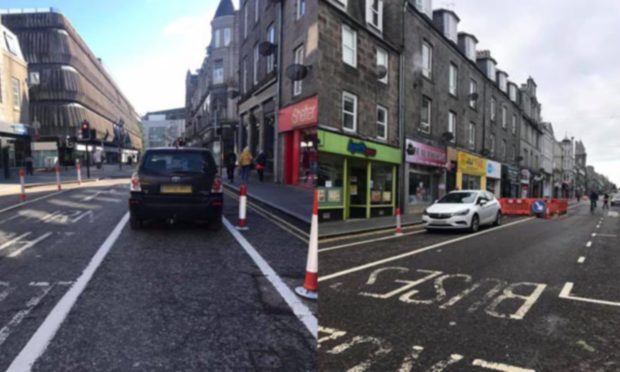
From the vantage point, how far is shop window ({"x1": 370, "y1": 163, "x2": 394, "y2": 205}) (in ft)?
52.5

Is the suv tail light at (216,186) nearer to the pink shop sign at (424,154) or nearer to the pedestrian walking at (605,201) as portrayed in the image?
the pink shop sign at (424,154)

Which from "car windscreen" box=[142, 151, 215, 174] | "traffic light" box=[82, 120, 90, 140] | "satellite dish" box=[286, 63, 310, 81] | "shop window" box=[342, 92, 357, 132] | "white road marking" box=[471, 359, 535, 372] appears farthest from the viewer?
"shop window" box=[342, 92, 357, 132]

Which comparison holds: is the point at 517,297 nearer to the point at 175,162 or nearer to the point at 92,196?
the point at 175,162

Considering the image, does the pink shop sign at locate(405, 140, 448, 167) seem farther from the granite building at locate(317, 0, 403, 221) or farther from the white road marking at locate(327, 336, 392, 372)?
Result: the white road marking at locate(327, 336, 392, 372)

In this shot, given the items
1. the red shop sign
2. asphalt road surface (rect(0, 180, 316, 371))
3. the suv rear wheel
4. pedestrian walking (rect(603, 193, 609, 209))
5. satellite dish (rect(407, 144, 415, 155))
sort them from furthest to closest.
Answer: pedestrian walking (rect(603, 193, 609, 209)) → satellite dish (rect(407, 144, 415, 155)) → the red shop sign → the suv rear wheel → asphalt road surface (rect(0, 180, 316, 371))

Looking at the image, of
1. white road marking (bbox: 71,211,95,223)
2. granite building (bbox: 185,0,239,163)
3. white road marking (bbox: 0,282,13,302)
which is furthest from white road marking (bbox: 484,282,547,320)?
granite building (bbox: 185,0,239,163)

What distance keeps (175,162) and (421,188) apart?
37.5 ft

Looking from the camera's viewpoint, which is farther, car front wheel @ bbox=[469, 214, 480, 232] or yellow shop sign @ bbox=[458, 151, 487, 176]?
yellow shop sign @ bbox=[458, 151, 487, 176]

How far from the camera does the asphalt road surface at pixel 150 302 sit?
3188 millimetres

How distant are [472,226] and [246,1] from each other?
18209 millimetres

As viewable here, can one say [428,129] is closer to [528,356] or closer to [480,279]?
[480,279]

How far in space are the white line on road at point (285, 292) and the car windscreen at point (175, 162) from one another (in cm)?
185

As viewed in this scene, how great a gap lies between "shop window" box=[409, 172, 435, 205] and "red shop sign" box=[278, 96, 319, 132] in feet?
20.2

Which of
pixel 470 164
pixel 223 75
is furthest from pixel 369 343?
pixel 223 75
